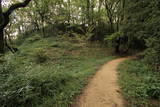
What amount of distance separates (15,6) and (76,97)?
184 inches

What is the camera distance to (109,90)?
3891 mm

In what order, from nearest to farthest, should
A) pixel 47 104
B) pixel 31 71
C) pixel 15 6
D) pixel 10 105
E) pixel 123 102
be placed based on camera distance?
1. pixel 10 105
2. pixel 47 104
3. pixel 123 102
4. pixel 31 71
5. pixel 15 6

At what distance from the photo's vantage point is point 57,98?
315 cm

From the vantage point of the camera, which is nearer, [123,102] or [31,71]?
[123,102]

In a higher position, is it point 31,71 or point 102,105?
point 31,71

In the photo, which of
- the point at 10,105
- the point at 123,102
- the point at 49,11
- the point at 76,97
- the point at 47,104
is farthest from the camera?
the point at 49,11

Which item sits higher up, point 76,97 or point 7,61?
point 7,61

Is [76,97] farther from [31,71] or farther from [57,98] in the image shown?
[31,71]

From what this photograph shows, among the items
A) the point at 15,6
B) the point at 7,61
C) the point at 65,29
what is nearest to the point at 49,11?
the point at 65,29

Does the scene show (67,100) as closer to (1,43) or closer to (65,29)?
(1,43)

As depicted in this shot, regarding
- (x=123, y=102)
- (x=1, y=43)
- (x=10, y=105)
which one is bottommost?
(x=123, y=102)

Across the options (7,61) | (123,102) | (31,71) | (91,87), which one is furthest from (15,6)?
(123,102)

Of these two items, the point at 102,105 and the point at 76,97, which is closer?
the point at 102,105

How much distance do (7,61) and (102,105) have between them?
383 cm
